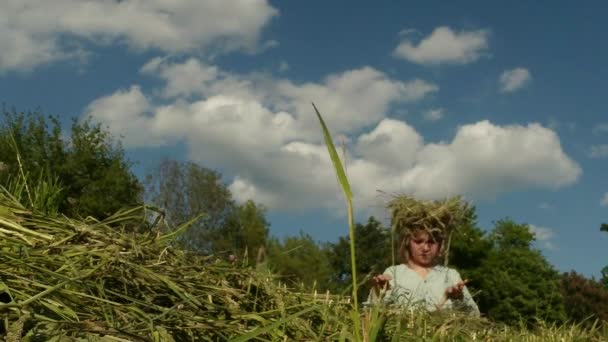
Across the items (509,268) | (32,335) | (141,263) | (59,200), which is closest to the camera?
(32,335)

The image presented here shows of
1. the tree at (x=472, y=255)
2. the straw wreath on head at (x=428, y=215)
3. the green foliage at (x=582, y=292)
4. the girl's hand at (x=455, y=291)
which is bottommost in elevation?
the girl's hand at (x=455, y=291)

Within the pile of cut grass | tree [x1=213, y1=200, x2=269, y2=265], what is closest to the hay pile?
the pile of cut grass

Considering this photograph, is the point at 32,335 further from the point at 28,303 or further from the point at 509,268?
the point at 509,268

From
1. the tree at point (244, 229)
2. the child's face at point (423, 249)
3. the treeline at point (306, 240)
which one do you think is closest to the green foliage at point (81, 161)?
the treeline at point (306, 240)

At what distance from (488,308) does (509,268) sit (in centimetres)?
173

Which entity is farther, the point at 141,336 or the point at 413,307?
the point at 413,307

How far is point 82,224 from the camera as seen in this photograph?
2617mm

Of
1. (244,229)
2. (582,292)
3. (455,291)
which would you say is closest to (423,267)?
(455,291)

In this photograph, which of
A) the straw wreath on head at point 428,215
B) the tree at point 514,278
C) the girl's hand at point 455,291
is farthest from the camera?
the tree at point 514,278

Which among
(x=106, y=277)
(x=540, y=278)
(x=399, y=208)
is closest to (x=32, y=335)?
(x=106, y=277)

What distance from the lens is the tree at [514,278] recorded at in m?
24.2

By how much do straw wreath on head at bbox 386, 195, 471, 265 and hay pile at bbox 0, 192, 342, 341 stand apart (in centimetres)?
375

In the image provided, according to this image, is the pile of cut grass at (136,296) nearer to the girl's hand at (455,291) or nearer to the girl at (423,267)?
the girl's hand at (455,291)

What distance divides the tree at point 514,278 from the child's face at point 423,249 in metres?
16.5
